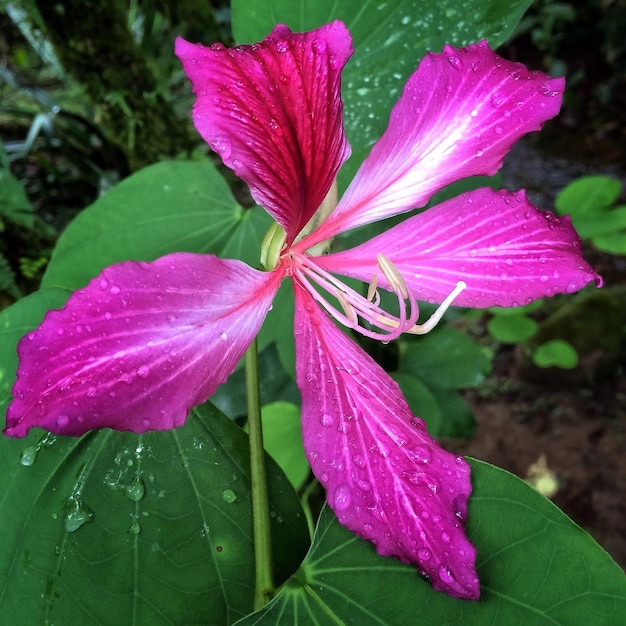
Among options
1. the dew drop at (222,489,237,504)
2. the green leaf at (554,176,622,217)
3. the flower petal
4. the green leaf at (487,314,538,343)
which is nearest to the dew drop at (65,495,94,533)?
the dew drop at (222,489,237,504)

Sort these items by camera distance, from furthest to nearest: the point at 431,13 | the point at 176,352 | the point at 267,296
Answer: the point at 431,13 < the point at 267,296 < the point at 176,352

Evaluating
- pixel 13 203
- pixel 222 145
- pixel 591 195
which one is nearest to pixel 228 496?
pixel 222 145

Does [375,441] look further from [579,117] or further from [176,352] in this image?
[579,117]

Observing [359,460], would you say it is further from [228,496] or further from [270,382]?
[270,382]

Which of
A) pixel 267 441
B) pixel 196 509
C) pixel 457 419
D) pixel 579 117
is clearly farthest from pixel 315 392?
pixel 579 117

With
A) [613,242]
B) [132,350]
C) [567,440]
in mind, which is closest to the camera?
[132,350]
